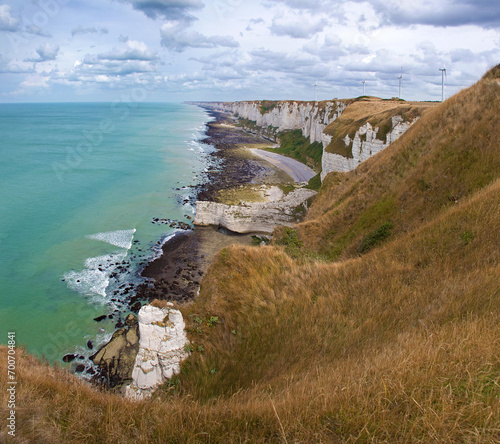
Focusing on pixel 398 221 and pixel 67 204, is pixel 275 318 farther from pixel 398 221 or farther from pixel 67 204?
pixel 67 204

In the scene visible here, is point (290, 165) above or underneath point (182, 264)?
above

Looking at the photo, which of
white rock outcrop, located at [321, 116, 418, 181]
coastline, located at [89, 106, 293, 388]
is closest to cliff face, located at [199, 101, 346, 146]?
A: white rock outcrop, located at [321, 116, 418, 181]

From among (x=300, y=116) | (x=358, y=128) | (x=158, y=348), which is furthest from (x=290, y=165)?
(x=158, y=348)

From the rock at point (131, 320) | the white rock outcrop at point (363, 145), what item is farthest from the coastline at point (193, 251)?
the white rock outcrop at point (363, 145)

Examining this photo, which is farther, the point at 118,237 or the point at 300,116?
the point at 300,116

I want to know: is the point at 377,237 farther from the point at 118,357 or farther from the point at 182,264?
the point at 182,264

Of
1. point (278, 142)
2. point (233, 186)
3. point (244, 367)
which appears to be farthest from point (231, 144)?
point (244, 367)

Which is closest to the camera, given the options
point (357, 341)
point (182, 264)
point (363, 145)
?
Answer: point (357, 341)

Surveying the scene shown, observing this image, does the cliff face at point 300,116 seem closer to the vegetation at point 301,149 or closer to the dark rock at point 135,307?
the vegetation at point 301,149
